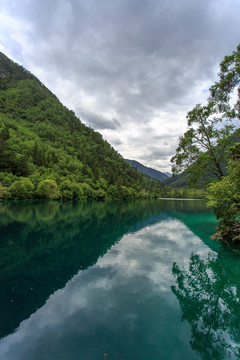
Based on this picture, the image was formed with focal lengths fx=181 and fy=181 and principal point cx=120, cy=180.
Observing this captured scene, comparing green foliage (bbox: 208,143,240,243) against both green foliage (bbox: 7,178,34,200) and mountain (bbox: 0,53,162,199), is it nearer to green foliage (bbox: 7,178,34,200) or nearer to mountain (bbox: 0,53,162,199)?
mountain (bbox: 0,53,162,199)

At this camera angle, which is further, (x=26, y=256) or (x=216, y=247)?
(x=216, y=247)

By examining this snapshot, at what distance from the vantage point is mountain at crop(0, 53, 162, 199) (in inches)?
2958

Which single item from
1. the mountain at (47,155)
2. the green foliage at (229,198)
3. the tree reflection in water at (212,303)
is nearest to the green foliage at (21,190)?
the mountain at (47,155)

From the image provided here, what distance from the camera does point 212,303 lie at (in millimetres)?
8555

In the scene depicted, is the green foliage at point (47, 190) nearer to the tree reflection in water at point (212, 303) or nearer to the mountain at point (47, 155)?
the mountain at point (47, 155)

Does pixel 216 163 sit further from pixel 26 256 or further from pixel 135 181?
pixel 135 181

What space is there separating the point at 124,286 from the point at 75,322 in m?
3.66

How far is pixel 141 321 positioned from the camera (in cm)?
702

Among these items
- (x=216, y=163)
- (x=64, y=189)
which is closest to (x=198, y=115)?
(x=216, y=163)

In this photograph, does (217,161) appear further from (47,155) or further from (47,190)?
(47,155)

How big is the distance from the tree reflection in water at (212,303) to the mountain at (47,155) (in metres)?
64.6

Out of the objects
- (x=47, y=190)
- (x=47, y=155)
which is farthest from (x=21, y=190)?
(x=47, y=155)

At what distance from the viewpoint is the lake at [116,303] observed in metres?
5.73

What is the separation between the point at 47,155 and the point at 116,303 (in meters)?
109
